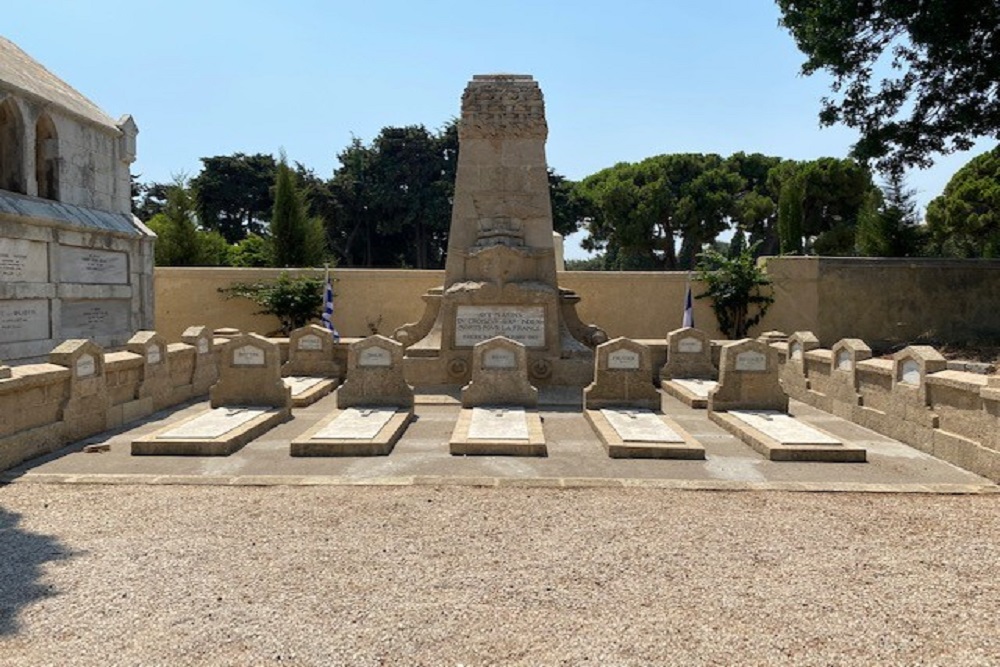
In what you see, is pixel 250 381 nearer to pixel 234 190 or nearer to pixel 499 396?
pixel 499 396

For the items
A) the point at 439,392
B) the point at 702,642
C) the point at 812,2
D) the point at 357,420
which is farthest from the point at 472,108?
the point at 702,642

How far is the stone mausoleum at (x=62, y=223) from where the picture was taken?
10.3m

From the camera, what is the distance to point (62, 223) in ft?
35.9

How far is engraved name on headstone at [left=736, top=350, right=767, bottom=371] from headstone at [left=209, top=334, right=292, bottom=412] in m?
5.85

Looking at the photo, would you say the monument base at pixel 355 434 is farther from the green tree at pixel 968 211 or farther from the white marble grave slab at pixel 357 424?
the green tree at pixel 968 211

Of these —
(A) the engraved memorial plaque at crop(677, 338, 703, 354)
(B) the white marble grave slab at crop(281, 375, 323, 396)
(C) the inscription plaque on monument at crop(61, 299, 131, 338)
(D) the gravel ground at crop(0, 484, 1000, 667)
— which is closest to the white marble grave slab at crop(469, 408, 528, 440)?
(D) the gravel ground at crop(0, 484, 1000, 667)

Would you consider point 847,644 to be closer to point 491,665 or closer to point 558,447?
point 491,665

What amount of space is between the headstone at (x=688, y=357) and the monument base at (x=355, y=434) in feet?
18.4

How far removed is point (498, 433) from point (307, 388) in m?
4.29

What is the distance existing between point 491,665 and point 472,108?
1053 centimetres

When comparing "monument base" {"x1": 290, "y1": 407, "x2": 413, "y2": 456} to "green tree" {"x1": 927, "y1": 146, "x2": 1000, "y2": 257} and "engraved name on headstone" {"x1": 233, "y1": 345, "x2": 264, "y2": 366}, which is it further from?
"green tree" {"x1": 927, "y1": 146, "x2": 1000, "y2": 257}

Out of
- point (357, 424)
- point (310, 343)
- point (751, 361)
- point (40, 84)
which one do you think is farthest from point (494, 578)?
point (40, 84)

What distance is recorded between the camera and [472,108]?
11.8m

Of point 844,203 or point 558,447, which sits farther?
point 844,203
